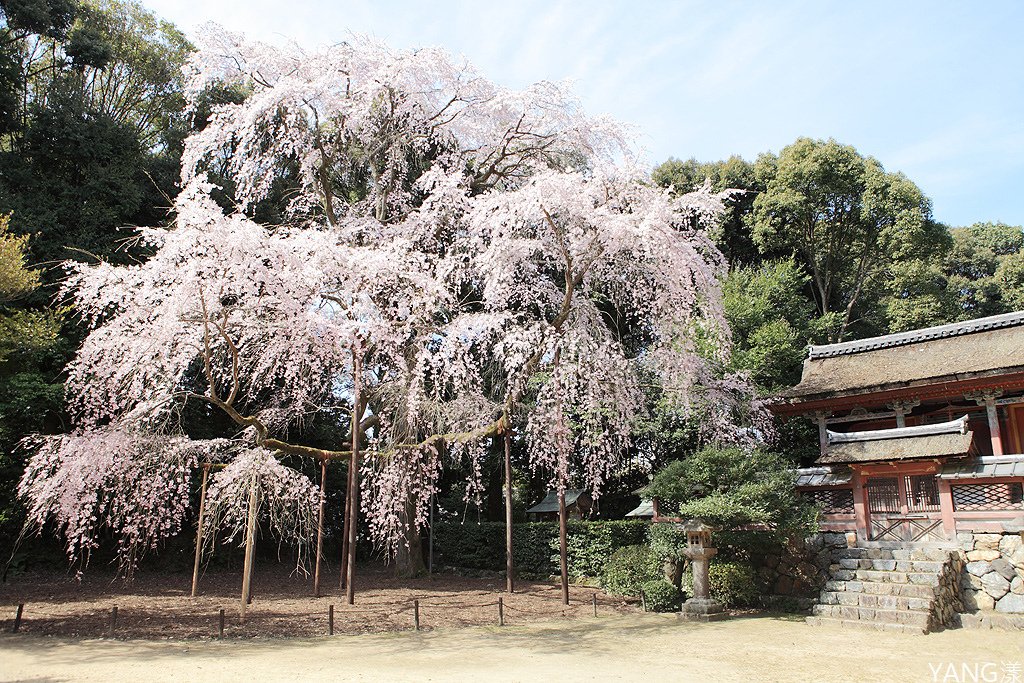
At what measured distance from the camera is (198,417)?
16750mm

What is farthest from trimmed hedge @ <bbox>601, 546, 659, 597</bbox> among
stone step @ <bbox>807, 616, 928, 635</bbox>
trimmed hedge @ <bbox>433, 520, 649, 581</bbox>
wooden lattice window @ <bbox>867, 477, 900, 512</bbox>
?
wooden lattice window @ <bbox>867, 477, 900, 512</bbox>

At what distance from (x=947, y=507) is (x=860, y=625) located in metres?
3.04

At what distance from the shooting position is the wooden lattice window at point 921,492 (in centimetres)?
1138

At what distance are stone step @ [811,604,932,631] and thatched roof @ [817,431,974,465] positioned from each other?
279 cm

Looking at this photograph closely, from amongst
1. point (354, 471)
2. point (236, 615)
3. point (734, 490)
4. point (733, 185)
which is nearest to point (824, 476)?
point (734, 490)

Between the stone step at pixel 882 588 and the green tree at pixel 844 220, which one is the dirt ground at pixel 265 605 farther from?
the green tree at pixel 844 220

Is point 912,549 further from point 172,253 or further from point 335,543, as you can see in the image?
point 335,543

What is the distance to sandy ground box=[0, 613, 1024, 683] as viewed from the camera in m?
6.67

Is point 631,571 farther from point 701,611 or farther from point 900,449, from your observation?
point 900,449

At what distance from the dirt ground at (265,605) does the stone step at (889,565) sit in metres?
3.68

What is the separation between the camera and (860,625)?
9.45 meters

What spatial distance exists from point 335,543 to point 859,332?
19.9 metres

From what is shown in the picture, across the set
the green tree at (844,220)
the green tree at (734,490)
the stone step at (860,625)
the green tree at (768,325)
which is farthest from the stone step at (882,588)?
the green tree at (844,220)

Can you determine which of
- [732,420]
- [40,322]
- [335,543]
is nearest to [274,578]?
[335,543]
